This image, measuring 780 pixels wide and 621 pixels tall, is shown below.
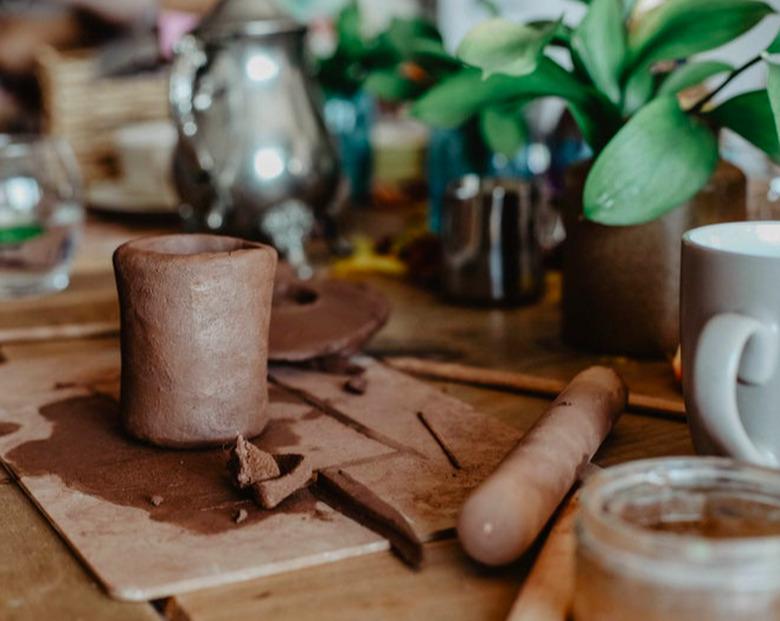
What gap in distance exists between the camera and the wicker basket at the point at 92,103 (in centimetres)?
186

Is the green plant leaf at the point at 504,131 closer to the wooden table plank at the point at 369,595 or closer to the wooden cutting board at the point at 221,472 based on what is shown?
the wooden cutting board at the point at 221,472

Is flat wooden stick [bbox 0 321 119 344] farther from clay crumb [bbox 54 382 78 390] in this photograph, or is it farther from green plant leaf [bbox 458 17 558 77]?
green plant leaf [bbox 458 17 558 77]

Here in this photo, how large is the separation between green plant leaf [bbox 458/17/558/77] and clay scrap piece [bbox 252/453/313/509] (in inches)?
13.1

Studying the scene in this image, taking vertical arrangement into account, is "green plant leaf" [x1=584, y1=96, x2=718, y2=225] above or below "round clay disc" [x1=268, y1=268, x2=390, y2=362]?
above

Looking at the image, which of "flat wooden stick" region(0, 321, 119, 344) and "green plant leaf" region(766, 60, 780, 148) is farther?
"flat wooden stick" region(0, 321, 119, 344)

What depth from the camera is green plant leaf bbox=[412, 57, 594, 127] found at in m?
1.01

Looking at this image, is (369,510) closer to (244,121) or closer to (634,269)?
(634,269)

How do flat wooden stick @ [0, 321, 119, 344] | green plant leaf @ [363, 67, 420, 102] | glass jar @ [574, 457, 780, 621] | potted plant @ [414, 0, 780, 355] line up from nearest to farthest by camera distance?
glass jar @ [574, 457, 780, 621] < potted plant @ [414, 0, 780, 355] < flat wooden stick @ [0, 321, 119, 344] < green plant leaf @ [363, 67, 420, 102]

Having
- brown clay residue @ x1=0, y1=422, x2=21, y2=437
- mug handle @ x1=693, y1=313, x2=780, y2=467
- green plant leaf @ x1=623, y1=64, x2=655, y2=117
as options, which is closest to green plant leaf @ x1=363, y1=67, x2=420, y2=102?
green plant leaf @ x1=623, y1=64, x2=655, y2=117

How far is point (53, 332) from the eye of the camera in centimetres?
113

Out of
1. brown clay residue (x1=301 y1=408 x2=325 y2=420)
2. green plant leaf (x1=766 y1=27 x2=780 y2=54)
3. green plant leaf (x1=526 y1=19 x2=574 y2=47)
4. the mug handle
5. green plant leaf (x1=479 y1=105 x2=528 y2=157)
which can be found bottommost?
brown clay residue (x1=301 y1=408 x2=325 y2=420)

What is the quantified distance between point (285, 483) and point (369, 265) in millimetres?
749

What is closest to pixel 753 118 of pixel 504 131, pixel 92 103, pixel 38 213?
pixel 504 131

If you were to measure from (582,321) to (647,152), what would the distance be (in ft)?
0.67
